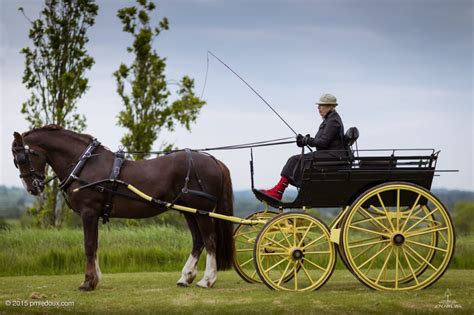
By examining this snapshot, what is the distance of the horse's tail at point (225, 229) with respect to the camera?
1143 cm

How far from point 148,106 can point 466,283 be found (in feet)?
34.5

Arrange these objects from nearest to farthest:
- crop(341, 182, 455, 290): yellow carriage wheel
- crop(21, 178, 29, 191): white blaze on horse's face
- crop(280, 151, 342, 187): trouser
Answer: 1. crop(341, 182, 455, 290): yellow carriage wheel
2. crop(280, 151, 342, 187): trouser
3. crop(21, 178, 29, 191): white blaze on horse's face

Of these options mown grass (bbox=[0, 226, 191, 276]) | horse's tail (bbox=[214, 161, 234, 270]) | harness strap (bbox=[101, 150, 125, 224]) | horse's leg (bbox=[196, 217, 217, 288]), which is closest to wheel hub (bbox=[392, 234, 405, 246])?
horse's tail (bbox=[214, 161, 234, 270])

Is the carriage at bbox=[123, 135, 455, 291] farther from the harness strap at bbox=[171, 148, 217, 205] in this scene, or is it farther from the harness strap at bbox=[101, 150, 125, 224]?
the harness strap at bbox=[101, 150, 125, 224]

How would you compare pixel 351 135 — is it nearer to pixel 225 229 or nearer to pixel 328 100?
pixel 328 100

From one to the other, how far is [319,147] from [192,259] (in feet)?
8.74

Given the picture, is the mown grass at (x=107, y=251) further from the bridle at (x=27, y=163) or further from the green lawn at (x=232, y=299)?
the bridle at (x=27, y=163)

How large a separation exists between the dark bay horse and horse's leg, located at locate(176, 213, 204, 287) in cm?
2

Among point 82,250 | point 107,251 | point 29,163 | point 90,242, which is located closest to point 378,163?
point 90,242

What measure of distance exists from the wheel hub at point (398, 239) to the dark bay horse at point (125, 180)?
2485mm

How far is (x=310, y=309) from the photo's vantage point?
9352 millimetres

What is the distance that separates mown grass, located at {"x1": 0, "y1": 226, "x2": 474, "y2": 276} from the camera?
14.6 meters

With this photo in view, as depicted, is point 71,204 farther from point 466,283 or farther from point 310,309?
point 466,283

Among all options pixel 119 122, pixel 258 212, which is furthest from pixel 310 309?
pixel 119 122
